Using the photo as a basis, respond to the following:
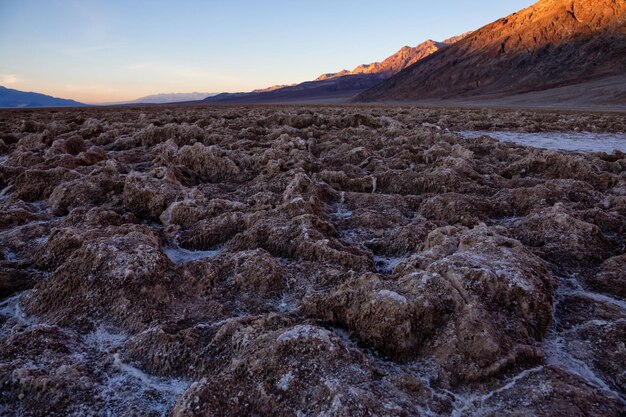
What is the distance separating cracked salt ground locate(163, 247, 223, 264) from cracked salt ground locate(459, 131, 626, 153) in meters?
8.06

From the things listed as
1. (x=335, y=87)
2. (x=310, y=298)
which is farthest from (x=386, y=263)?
(x=335, y=87)

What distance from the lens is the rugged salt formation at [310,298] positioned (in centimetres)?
220

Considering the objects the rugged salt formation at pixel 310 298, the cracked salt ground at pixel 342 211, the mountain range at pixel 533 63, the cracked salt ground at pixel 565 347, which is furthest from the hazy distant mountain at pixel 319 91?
the cracked salt ground at pixel 565 347

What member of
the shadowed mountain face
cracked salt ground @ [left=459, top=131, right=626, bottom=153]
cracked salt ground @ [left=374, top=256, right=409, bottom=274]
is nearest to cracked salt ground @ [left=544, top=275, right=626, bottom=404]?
cracked salt ground @ [left=374, top=256, right=409, bottom=274]

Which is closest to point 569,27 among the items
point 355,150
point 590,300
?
point 355,150

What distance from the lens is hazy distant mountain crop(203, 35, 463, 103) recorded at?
95875 millimetres

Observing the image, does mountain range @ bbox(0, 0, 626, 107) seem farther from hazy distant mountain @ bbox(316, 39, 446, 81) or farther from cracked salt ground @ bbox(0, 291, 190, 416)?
hazy distant mountain @ bbox(316, 39, 446, 81)

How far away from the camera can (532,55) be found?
54562 mm

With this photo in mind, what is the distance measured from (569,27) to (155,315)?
65.3m

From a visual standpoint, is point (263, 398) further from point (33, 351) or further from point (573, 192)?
point (573, 192)

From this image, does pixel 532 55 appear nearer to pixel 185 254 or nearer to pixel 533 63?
pixel 533 63

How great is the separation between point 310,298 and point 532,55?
62025mm

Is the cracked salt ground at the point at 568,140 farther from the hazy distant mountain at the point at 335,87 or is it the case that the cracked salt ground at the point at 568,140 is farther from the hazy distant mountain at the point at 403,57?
the hazy distant mountain at the point at 403,57

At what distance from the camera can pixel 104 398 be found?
2.24 meters
